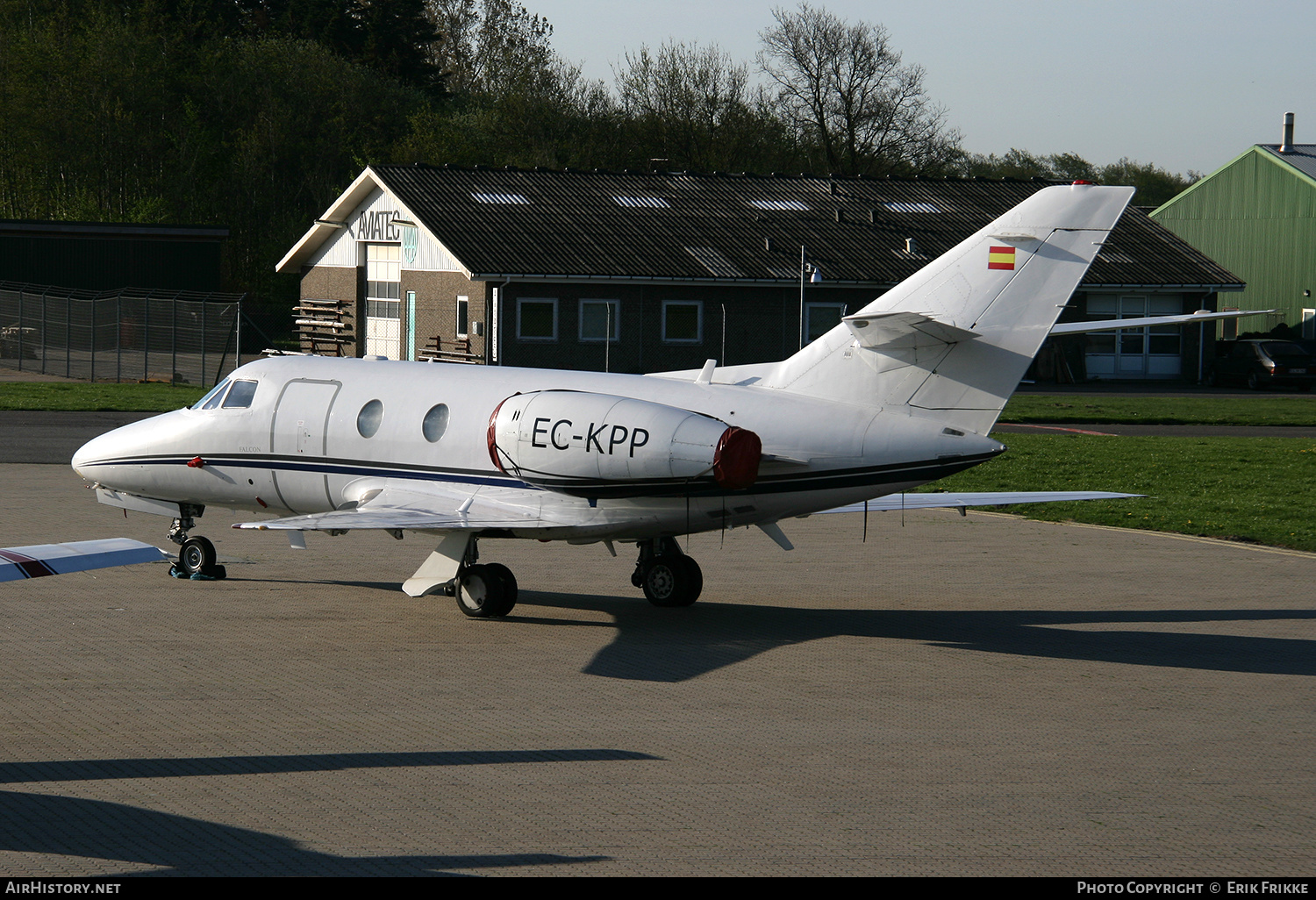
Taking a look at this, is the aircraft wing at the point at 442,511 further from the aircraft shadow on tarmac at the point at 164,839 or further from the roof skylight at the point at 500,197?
the roof skylight at the point at 500,197

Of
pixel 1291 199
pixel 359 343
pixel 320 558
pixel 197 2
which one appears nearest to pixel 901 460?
pixel 320 558

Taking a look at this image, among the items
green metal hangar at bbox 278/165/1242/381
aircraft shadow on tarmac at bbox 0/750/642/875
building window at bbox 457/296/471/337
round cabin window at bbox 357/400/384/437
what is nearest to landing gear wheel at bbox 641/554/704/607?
round cabin window at bbox 357/400/384/437

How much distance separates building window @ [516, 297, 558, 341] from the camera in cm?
4372

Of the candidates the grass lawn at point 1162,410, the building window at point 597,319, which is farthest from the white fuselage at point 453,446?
the building window at point 597,319

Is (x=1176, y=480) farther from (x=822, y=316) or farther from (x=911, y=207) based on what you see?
(x=911, y=207)

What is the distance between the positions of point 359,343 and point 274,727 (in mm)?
42766

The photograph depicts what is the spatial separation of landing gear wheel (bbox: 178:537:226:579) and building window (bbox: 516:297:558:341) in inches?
1133

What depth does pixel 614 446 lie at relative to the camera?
1232 cm

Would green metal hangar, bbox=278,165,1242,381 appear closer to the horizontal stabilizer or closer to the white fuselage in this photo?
the white fuselage

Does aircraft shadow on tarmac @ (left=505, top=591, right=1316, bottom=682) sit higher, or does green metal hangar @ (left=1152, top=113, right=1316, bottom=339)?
green metal hangar @ (left=1152, top=113, right=1316, bottom=339)

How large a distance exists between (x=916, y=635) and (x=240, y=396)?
759cm

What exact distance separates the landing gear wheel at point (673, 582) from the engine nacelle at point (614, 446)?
1.77 m

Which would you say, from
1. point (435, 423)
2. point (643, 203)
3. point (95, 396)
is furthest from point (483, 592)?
point (643, 203)

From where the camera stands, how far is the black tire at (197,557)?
49.7 feet
